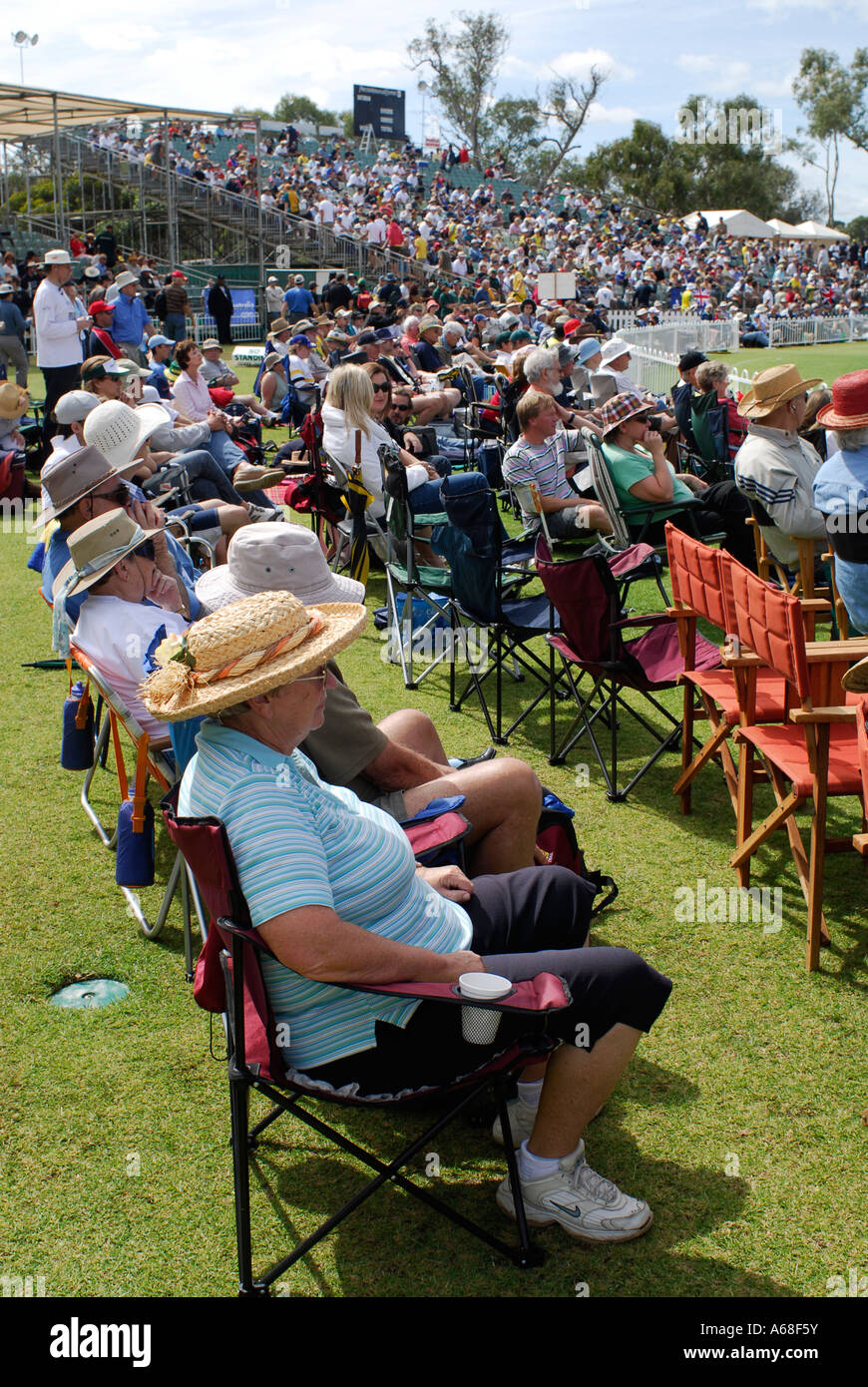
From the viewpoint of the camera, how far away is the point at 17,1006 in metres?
3.58

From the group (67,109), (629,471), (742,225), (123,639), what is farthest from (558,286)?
(742,225)

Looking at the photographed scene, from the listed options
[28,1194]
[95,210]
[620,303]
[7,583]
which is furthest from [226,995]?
[620,303]

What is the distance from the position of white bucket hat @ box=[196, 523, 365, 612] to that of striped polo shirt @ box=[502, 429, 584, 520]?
12.8 ft

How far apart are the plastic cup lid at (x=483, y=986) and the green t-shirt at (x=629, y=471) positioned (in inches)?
200

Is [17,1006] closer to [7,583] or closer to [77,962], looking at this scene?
[77,962]

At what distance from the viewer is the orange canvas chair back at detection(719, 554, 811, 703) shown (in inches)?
137

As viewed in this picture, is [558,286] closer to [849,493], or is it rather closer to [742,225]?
[849,493]

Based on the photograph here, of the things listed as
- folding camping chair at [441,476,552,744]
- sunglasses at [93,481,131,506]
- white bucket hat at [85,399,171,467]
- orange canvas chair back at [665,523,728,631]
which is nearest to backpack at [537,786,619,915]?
orange canvas chair back at [665,523,728,631]

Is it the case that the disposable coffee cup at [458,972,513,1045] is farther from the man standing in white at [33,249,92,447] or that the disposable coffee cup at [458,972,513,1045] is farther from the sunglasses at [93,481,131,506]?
the man standing in white at [33,249,92,447]

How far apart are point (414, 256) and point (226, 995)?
103 ft

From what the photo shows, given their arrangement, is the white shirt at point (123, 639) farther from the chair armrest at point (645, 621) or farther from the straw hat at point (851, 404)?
the straw hat at point (851, 404)

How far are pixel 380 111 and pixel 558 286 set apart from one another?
48.9 metres

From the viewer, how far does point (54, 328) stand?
12.0 meters
